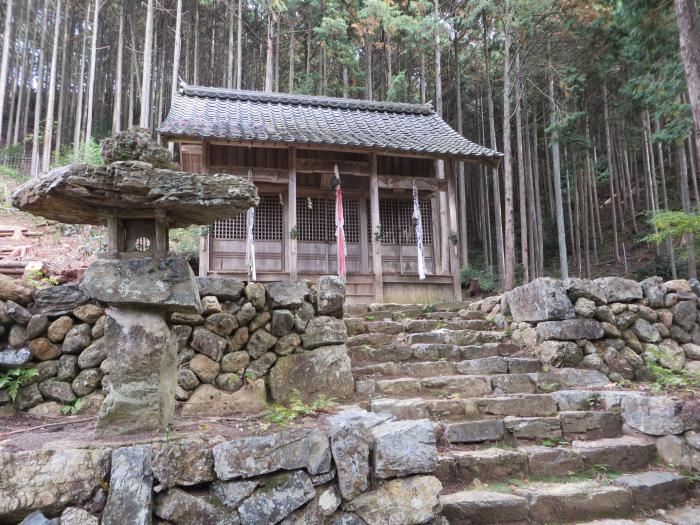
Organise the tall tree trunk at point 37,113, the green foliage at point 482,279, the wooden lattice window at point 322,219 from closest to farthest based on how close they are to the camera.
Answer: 1. the wooden lattice window at point 322,219
2. the green foliage at point 482,279
3. the tall tree trunk at point 37,113

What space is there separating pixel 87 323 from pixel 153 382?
1332 millimetres

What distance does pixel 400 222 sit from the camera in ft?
37.4

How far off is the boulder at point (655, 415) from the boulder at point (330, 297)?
3.04 m

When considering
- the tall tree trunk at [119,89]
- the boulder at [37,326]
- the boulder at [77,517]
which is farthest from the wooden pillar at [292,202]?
the tall tree trunk at [119,89]

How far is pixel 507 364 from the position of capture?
16.9 feet

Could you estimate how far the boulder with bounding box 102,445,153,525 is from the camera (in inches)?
99.3

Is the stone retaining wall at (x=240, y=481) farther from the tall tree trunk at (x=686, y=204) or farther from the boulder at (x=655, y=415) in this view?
the tall tree trunk at (x=686, y=204)

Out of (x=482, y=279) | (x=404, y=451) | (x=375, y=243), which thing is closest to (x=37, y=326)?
(x=404, y=451)

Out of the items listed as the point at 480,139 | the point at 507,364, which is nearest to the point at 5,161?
the point at 480,139

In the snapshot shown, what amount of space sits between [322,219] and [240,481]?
28.7 feet

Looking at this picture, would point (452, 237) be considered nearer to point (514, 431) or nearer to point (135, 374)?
point (514, 431)

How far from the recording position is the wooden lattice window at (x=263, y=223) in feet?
33.9

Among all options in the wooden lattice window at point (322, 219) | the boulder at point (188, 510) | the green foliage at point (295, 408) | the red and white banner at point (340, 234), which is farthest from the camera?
the wooden lattice window at point (322, 219)

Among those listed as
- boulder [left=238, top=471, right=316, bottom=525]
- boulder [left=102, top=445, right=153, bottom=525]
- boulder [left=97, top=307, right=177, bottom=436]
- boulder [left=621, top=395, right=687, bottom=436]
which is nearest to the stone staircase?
boulder [left=621, top=395, right=687, bottom=436]
